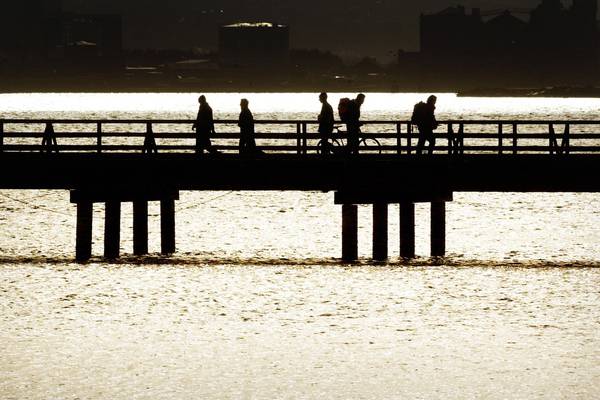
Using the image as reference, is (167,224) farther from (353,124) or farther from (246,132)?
(353,124)

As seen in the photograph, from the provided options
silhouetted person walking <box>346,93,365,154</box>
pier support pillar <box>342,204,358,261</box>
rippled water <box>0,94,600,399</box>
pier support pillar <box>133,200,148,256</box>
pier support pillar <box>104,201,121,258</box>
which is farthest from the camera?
pier support pillar <box>133,200,148,256</box>

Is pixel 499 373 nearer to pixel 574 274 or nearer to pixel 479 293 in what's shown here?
pixel 479 293

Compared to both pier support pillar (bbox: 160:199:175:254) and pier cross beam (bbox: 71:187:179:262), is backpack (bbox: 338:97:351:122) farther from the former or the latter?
pier support pillar (bbox: 160:199:175:254)

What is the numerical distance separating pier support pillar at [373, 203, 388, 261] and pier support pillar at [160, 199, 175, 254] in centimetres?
591

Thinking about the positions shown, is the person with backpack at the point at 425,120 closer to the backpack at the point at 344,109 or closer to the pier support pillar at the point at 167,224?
the backpack at the point at 344,109

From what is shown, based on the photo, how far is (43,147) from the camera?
121ft

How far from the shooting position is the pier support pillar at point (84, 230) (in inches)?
1435

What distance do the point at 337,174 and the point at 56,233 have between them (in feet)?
65.2

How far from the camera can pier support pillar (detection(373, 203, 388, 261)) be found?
3559 centimetres

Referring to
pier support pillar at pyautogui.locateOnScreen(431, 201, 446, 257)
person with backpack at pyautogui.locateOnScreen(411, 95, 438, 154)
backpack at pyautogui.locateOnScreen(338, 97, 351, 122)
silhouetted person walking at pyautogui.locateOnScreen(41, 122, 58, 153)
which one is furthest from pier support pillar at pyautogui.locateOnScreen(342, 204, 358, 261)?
silhouetted person walking at pyautogui.locateOnScreen(41, 122, 58, 153)

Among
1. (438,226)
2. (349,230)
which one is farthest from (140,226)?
(438,226)

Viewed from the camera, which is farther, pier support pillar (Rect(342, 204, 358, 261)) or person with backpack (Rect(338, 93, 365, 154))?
pier support pillar (Rect(342, 204, 358, 261))

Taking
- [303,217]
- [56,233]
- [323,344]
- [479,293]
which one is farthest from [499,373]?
[303,217]

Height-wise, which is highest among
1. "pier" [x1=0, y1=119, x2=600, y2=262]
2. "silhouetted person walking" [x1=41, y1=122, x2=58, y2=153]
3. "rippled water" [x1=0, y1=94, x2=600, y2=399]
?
"silhouetted person walking" [x1=41, y1=122, x2=58, y2=153]
